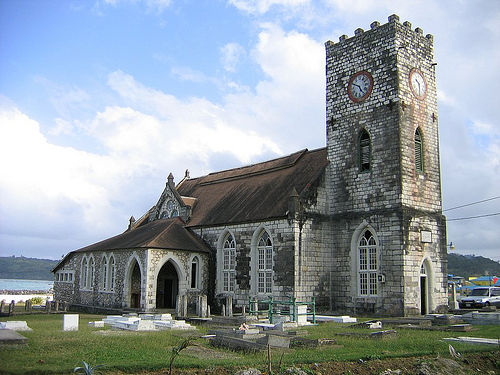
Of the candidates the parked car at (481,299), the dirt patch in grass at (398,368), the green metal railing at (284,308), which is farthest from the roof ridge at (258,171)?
the dirt patch in grass at (398,368)

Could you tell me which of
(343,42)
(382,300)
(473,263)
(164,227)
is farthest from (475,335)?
(473,263)

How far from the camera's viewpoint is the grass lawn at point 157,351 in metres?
12.7

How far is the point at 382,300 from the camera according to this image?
92.7ft

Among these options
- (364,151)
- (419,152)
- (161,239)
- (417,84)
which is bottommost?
(161,239)

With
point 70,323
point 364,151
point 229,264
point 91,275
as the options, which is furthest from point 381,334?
point 91,275

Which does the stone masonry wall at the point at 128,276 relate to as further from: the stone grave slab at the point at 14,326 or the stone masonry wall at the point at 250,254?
the stone grave slab at the point at 14,326

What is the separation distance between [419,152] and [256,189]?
36.6 feet

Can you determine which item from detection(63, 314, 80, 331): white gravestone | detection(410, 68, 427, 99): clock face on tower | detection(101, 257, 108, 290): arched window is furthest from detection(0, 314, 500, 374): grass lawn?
detection(101, 257, 108, 290): arched window

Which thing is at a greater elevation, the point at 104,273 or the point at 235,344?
the point at 104,273

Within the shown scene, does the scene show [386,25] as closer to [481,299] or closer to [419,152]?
[419,152]

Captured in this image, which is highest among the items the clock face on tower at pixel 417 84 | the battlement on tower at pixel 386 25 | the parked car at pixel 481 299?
the battlement on tower at pixel 386 25

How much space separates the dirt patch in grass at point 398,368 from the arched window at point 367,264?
14029 millimetres

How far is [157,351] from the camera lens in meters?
15.4

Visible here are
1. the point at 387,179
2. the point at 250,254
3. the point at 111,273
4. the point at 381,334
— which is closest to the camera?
the point at 381,334
